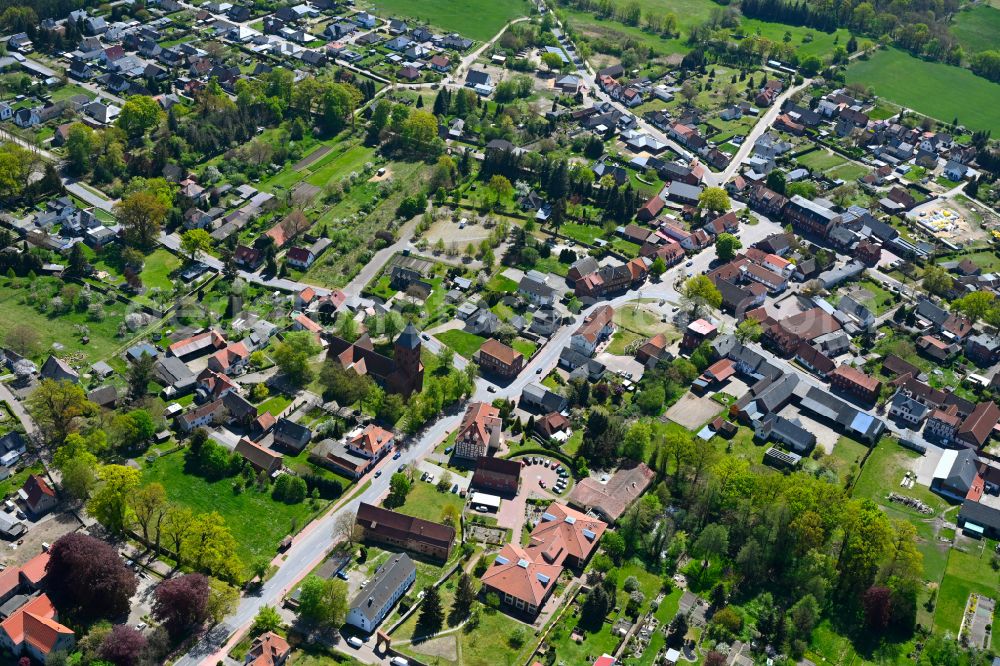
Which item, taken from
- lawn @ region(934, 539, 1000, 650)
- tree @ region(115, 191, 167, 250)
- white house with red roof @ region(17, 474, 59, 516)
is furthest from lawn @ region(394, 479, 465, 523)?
tree @ region(115, 191, 167, 250)

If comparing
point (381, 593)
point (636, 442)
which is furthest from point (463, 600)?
point (636, 442)

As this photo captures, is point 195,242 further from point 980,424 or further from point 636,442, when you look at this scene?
point 980,424

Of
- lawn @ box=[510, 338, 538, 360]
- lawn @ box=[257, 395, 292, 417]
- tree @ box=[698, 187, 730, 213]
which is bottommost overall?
lawn @ box=[257, 395, 292, 417]

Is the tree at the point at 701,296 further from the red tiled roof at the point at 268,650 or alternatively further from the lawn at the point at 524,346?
the red tiled roof at the point at 268,650

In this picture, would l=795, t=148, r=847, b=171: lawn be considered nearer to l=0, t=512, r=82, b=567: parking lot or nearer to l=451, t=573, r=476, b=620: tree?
l=451, t=573, r=476, b=620: tree

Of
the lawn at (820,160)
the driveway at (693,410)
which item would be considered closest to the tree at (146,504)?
the driveway at (693,410)
